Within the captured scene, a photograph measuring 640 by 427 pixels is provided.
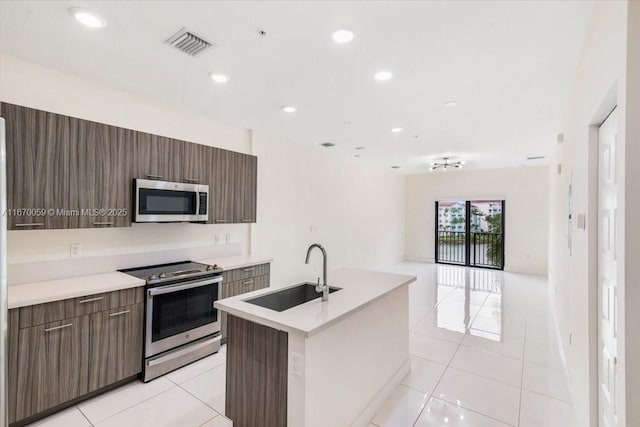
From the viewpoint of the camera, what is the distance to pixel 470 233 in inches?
335

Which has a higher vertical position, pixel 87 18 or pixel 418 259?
pixel 87 18

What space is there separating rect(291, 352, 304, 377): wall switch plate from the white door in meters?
1.54

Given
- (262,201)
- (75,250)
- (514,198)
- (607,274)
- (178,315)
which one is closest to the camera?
(607,274)

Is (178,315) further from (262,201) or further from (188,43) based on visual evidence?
(188,43)

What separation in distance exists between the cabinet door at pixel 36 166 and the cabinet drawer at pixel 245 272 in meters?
1.54

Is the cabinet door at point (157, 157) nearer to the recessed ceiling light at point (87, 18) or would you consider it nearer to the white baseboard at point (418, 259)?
the recessed ceiling light at point (87, 18)

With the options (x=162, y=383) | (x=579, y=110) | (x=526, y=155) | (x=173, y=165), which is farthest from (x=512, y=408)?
(x=526, y=155)

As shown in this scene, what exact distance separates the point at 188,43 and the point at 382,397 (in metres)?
3.15

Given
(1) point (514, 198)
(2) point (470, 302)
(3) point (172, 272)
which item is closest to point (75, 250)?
(3) point (172, 272)

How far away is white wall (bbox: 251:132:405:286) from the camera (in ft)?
15.4

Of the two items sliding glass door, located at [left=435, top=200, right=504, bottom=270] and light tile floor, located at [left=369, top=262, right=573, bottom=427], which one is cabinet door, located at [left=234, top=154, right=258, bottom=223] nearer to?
light tile floor, located at [left=369, top=262, right=573, bottom=427]

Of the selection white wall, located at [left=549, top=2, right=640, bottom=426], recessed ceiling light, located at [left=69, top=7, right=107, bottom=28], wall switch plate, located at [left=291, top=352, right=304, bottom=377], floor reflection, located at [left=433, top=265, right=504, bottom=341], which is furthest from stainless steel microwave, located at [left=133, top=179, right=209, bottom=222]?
floor reflection, located at [left=433, top=265, right=504, bottom=341]

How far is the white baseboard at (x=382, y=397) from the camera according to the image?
7.11ft

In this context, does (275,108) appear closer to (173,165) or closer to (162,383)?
(173,165)
